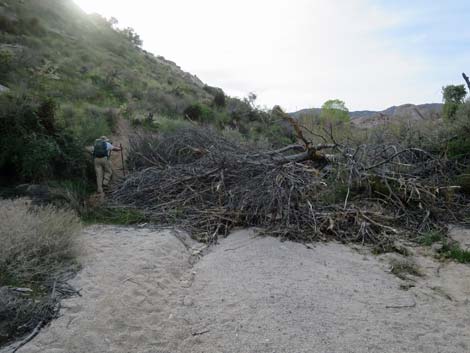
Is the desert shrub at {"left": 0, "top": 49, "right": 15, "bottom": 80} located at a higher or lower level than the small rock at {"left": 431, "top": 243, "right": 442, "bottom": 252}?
higher

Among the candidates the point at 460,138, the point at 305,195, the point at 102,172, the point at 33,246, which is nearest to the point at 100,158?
the point at 102,172

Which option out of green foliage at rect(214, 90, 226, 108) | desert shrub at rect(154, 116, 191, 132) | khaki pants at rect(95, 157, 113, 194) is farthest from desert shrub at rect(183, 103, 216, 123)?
khaki pants at rect(95, 157, 113, 194)

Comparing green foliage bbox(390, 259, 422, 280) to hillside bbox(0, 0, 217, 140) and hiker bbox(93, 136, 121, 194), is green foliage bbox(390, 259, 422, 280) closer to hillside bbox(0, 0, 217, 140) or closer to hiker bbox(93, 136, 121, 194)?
hiker bbox(93, 136, 121, 194)

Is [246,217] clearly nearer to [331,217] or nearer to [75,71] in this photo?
[331,217]

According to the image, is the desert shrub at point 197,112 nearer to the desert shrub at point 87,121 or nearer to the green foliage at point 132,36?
the desert shrub at point 87,121

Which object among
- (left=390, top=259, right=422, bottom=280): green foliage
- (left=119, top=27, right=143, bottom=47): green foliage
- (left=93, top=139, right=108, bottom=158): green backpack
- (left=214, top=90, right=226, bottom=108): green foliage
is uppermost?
(left=119, top=27, right=143, bottom=47): green foliage

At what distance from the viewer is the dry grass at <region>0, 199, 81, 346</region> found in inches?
116

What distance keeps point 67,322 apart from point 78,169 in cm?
617

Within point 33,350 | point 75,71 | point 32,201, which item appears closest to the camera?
point 33,350

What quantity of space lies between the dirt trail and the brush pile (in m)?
0.83

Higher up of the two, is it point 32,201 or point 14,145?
point 14,145

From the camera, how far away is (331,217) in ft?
19.3

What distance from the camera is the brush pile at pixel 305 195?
5828 mm

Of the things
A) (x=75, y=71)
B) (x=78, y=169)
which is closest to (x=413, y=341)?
(x=78, y=169)
